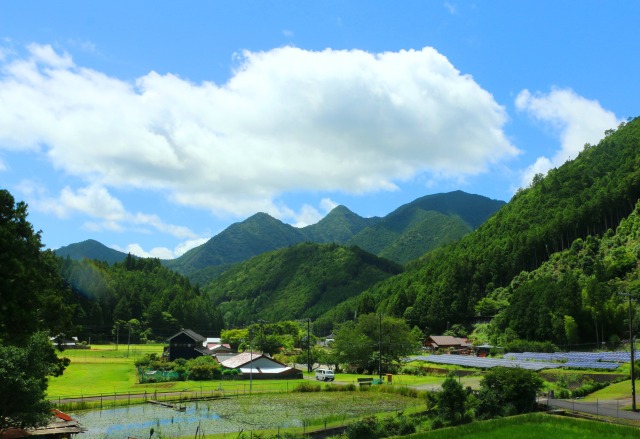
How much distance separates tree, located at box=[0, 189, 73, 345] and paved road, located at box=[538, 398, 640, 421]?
2754 centimetres

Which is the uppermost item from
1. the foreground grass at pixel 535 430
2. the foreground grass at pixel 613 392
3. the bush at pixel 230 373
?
the foreground grass at pixel 535 430

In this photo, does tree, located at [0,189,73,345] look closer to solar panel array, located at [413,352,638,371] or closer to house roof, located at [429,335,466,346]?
solar panel array, located at [413,352,638,371]

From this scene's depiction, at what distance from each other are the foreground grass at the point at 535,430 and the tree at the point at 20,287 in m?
16.9

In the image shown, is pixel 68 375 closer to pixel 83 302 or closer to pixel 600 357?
pixel 600 357

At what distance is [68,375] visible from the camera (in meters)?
54.1

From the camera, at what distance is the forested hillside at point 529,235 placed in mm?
116875

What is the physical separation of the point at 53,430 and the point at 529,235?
116587 mm

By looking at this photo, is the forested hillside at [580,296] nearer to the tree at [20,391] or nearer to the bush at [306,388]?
the bush at [306,388]

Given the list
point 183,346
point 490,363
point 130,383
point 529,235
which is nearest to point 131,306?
point 183,346

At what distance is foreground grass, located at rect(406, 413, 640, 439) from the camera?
23250 millimetres

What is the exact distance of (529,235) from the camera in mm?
123062

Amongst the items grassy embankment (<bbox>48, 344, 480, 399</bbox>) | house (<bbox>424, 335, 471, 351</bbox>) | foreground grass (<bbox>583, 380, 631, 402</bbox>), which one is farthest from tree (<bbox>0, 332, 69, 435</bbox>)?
house (<bbox>424, 335, 471, 351</bbox>)

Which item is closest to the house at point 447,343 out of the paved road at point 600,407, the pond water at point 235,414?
the pond water at point 235,414

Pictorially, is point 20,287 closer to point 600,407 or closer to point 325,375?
point 600,407
